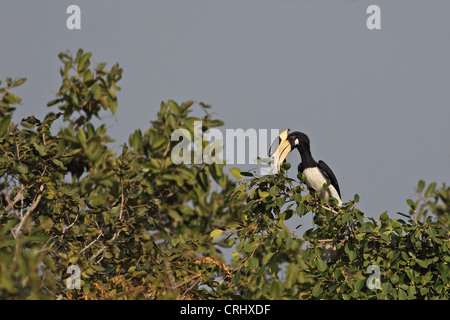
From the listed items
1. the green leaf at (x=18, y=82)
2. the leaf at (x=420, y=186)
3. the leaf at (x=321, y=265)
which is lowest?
the leaf at (x=321, y=265)

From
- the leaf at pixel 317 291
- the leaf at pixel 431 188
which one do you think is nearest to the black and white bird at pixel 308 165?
the leaf at pixel 431 188

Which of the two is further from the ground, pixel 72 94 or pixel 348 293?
pixel 72 94

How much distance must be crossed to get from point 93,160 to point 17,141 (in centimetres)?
329

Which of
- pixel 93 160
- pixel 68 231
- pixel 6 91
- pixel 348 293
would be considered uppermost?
pixel 6 91

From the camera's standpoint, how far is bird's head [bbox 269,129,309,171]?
730cm

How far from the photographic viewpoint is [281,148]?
736 cm

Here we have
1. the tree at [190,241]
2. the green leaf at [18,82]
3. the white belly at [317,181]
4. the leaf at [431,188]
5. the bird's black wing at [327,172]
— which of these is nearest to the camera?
the tree at [190,241]

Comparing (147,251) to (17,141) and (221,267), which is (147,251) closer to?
(221,267)

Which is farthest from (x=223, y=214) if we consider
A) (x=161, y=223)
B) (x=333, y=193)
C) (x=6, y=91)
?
(x=6, y=91)

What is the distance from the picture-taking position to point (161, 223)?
9.55 m

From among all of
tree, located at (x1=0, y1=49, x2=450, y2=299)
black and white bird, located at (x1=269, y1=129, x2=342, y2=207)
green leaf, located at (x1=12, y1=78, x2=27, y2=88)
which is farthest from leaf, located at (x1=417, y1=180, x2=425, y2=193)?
green leaf, located at (x1=12, y1=78, x2=27, y2=88)

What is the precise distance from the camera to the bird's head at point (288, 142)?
287 inches

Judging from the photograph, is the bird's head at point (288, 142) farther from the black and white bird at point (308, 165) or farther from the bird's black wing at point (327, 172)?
the bird's black wing at point (327, 172)

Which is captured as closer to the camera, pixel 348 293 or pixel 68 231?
pixel 348 293
